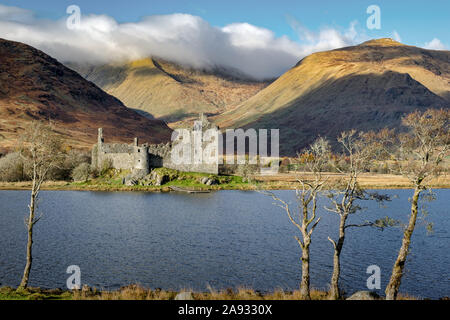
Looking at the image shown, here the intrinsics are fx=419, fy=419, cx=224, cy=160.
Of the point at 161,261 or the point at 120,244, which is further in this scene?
the point at 120,244

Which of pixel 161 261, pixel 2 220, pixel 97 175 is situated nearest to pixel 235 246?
pixel 161 261


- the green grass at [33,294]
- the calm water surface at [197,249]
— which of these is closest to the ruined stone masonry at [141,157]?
the calm water surface at [197,249]

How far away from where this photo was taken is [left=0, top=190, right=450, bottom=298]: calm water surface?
31469mm

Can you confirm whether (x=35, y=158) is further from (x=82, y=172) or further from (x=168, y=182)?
→ (x=82, y=172)

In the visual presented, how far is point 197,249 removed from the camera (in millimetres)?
40594

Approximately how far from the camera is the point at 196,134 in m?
92.0

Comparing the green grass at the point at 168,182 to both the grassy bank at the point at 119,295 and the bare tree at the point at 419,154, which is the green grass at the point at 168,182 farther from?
the bare tree at the point at 419,154

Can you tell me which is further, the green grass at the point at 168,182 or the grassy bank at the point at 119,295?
the green grass at the point at 168,182

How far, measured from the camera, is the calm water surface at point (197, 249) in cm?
3147

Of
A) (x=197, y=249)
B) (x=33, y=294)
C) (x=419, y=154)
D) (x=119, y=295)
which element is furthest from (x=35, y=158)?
(x=419, y=154)
